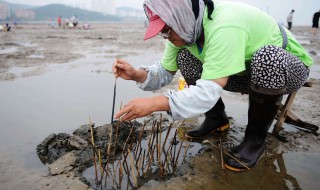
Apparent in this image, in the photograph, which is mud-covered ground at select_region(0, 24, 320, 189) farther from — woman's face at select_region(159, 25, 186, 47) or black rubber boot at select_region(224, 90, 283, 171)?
woman's face at select_region(159, 25, 186, 47)

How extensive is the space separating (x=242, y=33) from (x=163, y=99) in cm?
71

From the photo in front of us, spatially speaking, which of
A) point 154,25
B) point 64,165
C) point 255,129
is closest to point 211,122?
point 255,129

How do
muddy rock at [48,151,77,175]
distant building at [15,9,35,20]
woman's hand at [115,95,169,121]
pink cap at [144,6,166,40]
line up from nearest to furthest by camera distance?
woman's hand at [115,95,169,121] < pink cap at [144,6,166,40] < muddy rock at [48,151,77,175] < distant building at [15,9,35,20]

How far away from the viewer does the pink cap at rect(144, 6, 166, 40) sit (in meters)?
1.69

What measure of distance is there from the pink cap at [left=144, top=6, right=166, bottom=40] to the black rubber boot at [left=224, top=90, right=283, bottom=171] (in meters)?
0.94

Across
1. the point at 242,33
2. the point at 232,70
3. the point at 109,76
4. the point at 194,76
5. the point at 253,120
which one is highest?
the point at 242,33

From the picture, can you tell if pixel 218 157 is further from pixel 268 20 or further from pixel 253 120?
pixel 268 20

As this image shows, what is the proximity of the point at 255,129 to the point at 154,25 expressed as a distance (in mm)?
1239

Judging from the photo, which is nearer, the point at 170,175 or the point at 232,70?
the point at 232,70

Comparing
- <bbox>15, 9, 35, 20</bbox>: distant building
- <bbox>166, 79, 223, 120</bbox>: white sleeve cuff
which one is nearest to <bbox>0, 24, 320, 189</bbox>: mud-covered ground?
<bbox>166, 79, 223, 120</bbox>: white sleeve cuff

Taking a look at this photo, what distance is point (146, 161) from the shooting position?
7.50ft

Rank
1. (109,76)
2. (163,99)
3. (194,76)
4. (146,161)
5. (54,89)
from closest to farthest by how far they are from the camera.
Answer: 1. (163,99)
2. (146,161)
3. (194,76)
4. (54,89)
5. (109,76)

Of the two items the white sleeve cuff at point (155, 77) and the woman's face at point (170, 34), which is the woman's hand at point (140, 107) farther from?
the white sleeve cuff at point (155, 77)

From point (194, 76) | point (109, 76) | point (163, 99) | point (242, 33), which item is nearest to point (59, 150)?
point (163, 99)
